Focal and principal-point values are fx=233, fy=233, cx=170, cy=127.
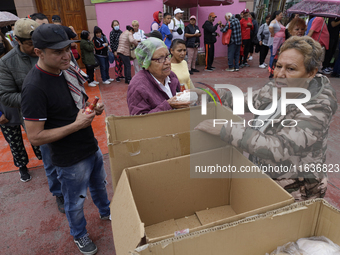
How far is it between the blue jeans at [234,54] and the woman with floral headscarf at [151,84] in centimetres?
647

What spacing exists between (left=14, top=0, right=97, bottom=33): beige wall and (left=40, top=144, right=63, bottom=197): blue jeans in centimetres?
724

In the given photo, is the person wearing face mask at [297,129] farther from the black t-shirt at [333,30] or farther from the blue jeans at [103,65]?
the black t-shirt at [333,30]

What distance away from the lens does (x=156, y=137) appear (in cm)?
137

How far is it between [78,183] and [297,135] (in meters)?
1.56

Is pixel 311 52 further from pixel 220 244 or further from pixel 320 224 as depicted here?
pixel 220 244

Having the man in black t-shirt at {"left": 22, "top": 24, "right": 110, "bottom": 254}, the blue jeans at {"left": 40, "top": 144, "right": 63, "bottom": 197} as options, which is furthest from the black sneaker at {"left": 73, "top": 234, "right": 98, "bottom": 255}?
the blue jeans at {"left": 40, "top": 144, "right": 63, "bottom": 197}

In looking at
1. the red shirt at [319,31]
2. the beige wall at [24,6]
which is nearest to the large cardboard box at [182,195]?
the red shirt at [319,31]

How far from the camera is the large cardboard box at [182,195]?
1162mm

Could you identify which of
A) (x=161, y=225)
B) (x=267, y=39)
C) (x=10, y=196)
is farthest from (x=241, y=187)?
(x=267, y=39)

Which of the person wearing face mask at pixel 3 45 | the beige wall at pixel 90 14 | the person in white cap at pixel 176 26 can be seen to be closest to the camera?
the person wearing face mask at pixel 3 45

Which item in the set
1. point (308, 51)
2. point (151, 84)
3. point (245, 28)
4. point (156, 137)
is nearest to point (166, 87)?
point (151, 84)

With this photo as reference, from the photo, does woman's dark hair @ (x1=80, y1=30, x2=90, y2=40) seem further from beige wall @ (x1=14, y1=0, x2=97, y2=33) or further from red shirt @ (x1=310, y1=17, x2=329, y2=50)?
red shirt @ (x1=310, y1=17, x2=329, y2=50)

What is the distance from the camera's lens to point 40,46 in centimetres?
148

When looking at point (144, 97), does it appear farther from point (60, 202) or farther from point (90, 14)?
point (90, 14)
